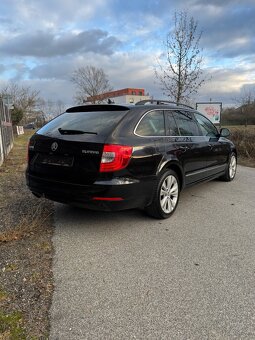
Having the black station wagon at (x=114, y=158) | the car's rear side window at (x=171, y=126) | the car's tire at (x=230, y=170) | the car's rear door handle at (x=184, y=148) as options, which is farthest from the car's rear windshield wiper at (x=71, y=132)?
the car's tire at (x=230, y=170)

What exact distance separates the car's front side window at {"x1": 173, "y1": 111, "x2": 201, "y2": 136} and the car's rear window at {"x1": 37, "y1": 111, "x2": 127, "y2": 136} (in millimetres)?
1395

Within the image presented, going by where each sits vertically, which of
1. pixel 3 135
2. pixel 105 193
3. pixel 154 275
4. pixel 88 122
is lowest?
pixel 154 275

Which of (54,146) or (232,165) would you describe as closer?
(54,146)

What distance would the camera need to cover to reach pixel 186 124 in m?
5.77

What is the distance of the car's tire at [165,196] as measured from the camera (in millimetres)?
4664

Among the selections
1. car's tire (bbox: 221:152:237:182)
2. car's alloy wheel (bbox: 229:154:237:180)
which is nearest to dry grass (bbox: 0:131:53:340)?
car's tire (bbox: 221:152:237:182)

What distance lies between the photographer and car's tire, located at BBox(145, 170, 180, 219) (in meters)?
4.66

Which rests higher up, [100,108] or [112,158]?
[100,108]

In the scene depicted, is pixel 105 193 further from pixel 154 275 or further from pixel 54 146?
pixel 154 275

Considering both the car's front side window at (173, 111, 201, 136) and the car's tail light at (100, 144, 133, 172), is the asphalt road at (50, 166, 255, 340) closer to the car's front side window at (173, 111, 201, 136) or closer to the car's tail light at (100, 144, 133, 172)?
the car's tail light at (100, 144, 133, 172)

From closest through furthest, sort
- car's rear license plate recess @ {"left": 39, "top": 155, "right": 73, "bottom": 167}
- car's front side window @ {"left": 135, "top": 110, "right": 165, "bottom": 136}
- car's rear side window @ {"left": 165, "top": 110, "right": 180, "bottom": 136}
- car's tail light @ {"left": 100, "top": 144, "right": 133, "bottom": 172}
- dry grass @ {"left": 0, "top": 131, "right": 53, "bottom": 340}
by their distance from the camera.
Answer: dry grass @ {"left": 0, "top": 131, "right": 53, "bottom": 340}
car's tail light @ {"left": 100, "top": 144, "right": 133, "bottom": 172}
car's rear license plate recess @ {"left": 39, "top": 155, "right": 73, "bottom": 167}
car's front side window @ {"left": 135, "top": 110, "right": 165, "bottom": 136}
car's rear side window @ {"left": 165, "top": 110, "right": 180, "bottom": 136}

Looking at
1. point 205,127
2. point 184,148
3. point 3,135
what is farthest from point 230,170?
point 3,135

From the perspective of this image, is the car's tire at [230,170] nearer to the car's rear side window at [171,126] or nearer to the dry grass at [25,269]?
the car's rear side window at [171,126]

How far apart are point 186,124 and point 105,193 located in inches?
95.1
